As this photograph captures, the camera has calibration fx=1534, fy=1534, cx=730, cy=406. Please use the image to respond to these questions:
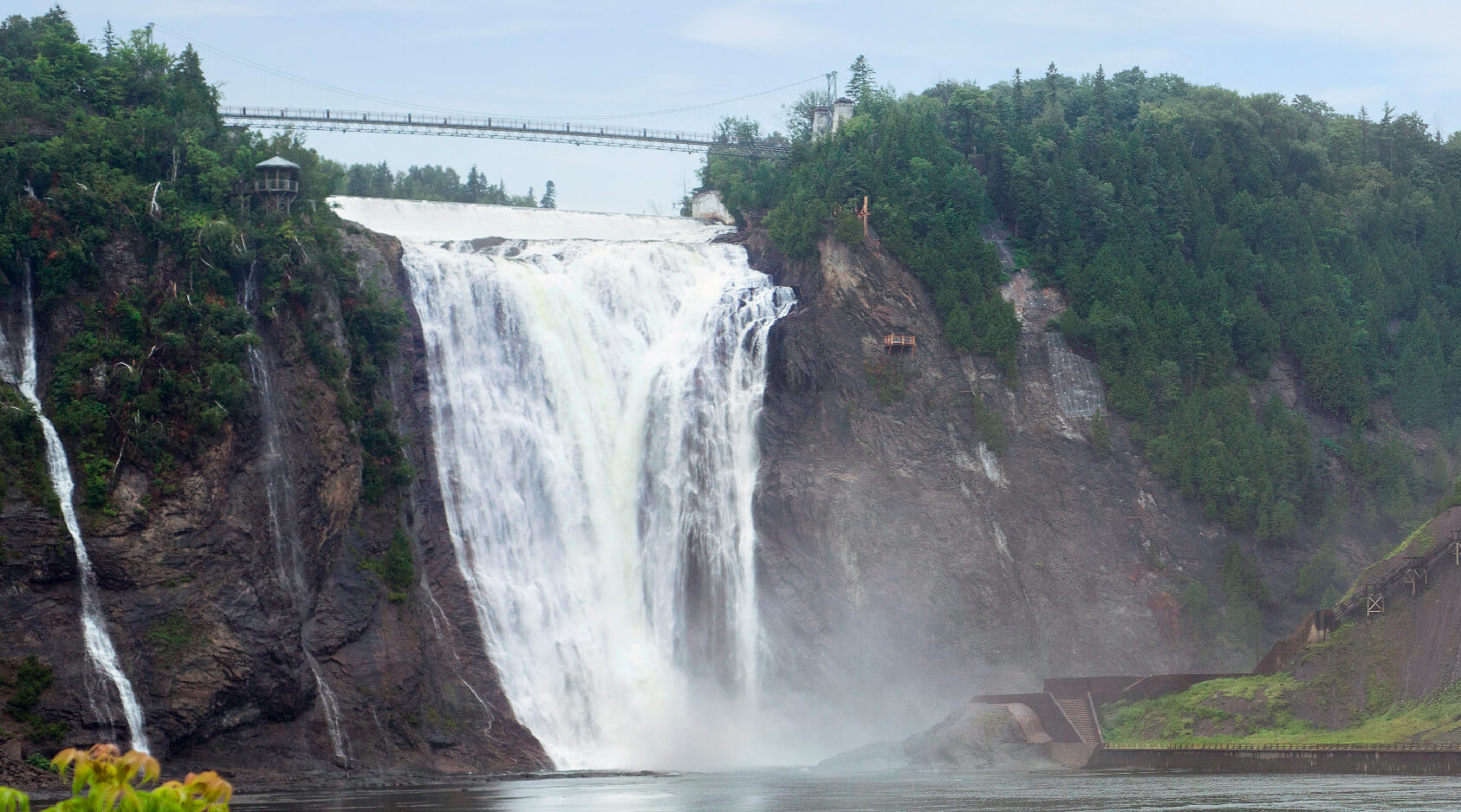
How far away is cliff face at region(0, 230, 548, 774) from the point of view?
5209cm

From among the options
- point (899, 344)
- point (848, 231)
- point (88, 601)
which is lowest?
point (88, 601)

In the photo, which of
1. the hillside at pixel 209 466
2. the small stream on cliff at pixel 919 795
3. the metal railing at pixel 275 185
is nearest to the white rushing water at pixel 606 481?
the hillside at pixel 209 466

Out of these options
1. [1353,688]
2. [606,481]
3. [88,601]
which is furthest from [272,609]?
[1353,688]

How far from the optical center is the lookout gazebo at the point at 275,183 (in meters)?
65.4

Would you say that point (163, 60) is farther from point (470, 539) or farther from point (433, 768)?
point (433, 768)

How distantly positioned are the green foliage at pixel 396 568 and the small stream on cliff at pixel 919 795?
10778 millimetres

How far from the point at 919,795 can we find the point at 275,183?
125 feet

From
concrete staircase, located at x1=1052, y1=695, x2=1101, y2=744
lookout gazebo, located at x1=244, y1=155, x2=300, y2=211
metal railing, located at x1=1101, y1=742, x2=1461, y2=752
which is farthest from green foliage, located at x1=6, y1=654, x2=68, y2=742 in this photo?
metal railing, located at x1=1101, y1=742, x2=1461, y2=752

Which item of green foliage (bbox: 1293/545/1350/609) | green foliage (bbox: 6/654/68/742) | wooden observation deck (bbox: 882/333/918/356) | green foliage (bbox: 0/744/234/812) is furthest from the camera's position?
wooden observation deck (bbox: 882/333/918/356)

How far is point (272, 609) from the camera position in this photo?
5628 centimetres

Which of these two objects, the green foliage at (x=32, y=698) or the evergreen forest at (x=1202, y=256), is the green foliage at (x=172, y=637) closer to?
the green foliage at (x=32, y=698)

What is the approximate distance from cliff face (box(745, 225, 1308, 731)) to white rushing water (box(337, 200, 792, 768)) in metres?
2.40

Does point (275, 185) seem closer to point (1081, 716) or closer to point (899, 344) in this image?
point (899, 344)

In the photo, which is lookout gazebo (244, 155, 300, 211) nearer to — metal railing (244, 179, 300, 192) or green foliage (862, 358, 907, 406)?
metal railing (244, 179, 300, 192)
